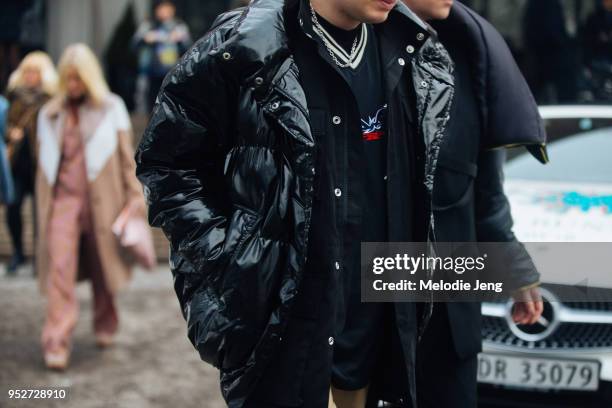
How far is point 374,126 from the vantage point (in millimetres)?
2773

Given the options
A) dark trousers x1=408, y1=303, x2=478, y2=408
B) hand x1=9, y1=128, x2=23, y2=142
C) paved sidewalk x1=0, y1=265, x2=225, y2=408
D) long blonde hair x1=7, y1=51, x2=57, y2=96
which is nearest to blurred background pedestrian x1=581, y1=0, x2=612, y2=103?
paved sidewalk x1=0, y1=265, x2=225, y2=408

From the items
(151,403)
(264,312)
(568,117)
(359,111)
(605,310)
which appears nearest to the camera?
Answer: (264,312)

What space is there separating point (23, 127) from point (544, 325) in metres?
5.69

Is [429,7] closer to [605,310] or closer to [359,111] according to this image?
[359,111]

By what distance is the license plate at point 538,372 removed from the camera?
175 inches

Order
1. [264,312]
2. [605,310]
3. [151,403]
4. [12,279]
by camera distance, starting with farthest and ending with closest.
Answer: [12,279] → [151,403] → [605,310] → [264,312]

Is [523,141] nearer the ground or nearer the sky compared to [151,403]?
nearer the sky

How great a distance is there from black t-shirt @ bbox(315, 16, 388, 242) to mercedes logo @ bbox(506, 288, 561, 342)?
201 cm

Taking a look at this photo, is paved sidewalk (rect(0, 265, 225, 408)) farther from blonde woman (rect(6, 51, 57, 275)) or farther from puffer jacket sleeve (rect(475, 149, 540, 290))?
puffer jacket sleeve (rect(475, 149, 540, 290))

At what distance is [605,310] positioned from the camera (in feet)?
15.0

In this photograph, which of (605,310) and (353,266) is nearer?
(353,266)

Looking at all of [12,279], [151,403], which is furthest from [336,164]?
[12,279]

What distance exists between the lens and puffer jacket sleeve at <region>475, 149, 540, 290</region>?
326cm

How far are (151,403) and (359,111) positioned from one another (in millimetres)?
3194
